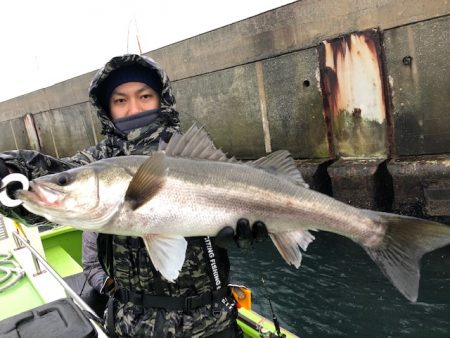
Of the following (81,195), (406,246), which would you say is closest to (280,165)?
(406,246)

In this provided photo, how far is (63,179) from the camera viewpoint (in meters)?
2.24

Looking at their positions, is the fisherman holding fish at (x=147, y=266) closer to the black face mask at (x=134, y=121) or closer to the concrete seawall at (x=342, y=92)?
the black face mask at (x=134, y=121)

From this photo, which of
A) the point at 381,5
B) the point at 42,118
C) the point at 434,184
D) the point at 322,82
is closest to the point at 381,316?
the point at 434,184

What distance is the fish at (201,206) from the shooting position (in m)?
2.27

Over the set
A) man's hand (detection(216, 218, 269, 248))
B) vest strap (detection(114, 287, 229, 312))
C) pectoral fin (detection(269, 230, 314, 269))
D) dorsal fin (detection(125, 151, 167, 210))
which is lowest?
vest strap (detection(114, 287, 229, 312))

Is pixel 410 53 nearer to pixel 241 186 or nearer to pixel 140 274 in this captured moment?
pixel 241 186

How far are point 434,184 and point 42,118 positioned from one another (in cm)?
2728

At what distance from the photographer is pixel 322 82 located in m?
10.9

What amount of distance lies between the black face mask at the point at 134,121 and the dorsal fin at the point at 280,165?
2.90 ft

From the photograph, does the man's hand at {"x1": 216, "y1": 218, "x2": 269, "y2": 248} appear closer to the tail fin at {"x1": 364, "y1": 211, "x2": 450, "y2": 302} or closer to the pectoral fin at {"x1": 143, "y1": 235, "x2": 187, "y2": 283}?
the pectoral fin at {"x1": 143, "y1": 235, "x2": 187, "y2": 283}

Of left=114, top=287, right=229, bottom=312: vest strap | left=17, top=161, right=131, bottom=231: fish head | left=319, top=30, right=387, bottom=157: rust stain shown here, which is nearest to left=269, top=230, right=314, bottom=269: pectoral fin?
left=114, top=287, right=229, bottom=312: vest strap

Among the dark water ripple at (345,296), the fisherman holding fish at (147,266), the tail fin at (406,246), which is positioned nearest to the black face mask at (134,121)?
the fisherman holding fish at (147,266)

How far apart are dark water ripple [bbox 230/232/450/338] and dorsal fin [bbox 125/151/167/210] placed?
459 centimetres

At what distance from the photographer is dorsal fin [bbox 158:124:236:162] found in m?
2.59
